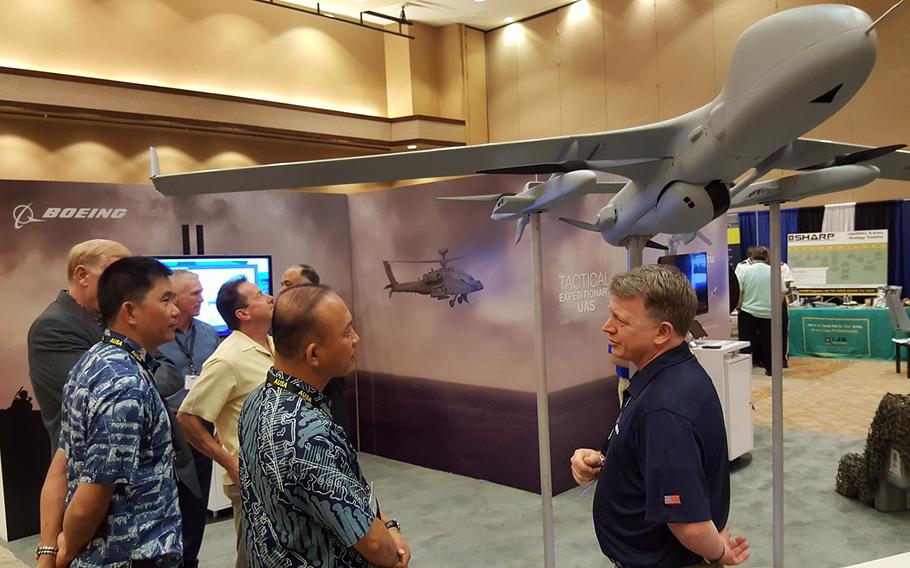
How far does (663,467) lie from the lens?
4.98 feet

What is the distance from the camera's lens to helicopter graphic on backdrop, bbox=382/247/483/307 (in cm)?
504

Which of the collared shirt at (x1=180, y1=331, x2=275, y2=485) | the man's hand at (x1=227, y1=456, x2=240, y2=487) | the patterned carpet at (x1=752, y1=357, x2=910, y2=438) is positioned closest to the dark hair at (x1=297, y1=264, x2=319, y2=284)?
the collared shirt at (x1=180, y1=331, x2=275, y2=485)

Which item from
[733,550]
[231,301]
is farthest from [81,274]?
[733,550]

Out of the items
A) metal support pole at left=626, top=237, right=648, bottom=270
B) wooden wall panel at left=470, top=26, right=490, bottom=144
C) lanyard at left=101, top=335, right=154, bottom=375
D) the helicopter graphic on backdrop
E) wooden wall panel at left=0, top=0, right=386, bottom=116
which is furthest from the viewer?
wooden wall panel at left=470, top=26, right=490, bottom=144

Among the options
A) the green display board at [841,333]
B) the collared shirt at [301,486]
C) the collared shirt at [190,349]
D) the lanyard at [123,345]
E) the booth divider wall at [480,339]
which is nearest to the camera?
the collared shirt at [301,486]

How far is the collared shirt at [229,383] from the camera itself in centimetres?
252

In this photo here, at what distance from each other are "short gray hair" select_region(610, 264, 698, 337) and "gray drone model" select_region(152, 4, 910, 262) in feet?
1.46

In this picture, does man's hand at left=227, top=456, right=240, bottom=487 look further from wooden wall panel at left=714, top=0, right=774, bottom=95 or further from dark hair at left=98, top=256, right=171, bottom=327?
wooden wall panel at left=714, top=0, right=774, bottom=95

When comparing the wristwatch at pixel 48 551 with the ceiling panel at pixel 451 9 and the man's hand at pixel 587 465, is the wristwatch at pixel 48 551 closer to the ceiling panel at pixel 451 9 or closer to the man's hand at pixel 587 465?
the man's hand at pixel 587 465

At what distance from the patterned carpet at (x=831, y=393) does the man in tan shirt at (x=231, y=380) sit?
538 cm

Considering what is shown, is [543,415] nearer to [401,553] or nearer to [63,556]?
[401,553]

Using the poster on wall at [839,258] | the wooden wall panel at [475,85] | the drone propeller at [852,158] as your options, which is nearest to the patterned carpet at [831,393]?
the poster on wall at [839,258]

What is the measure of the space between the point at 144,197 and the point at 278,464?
165 inches

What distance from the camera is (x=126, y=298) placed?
72.5 inches
